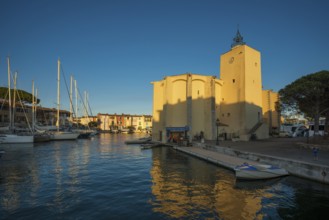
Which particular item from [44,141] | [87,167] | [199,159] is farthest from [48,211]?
[44,141]

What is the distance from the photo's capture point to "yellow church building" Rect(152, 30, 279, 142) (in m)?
36.7

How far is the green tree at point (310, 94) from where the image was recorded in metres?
23.2

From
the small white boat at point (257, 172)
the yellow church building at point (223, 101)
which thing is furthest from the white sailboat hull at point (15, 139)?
the small white boat at point (257, 172)

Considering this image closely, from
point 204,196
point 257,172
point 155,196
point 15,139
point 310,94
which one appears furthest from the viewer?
point 15,139

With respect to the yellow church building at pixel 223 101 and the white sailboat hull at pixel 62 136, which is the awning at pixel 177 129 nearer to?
the yellow church building at pixel 223 101

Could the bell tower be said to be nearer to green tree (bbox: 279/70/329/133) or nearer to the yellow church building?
the yellow church building

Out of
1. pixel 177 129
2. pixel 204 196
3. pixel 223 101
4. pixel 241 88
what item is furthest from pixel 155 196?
pixel 223 101

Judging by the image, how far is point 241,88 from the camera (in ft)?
121

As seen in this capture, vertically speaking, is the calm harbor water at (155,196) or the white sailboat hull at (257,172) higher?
the white sailboat hull at (257,172)

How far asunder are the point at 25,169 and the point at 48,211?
1116 cm

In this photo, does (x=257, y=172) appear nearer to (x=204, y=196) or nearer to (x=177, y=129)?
(x=204, y=196)

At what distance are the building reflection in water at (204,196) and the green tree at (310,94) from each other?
50.0 ft

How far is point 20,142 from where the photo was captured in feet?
135

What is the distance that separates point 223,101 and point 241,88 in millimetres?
5380
